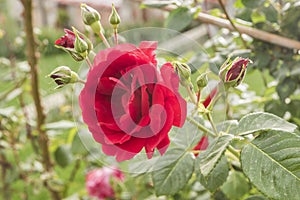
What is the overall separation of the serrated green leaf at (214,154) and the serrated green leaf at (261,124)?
1.1 inches

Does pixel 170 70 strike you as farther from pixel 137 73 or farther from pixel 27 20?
pixel 27 20

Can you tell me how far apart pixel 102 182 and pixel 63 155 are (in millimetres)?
101

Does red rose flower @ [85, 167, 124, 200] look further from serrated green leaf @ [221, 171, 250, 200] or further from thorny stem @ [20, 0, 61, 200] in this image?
serrated green leaf @ [221, 171, 250, 200]

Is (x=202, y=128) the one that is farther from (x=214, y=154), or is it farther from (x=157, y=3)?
(x=157, y=3)

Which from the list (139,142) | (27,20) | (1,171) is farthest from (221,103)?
(1,171)

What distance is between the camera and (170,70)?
402 mm

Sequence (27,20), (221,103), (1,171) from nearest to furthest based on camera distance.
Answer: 1. (221,103)
2. (27,20)
3. (1,171)

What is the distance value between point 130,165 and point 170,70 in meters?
0.17

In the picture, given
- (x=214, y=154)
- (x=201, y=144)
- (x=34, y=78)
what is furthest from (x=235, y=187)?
(x=34, y=78)

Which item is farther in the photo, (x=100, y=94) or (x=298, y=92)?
(x=298, y=92)

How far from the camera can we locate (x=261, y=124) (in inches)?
18.1

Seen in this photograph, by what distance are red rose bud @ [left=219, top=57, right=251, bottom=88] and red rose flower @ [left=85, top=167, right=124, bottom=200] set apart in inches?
28.4

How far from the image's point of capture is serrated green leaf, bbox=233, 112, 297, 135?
1.49 ft

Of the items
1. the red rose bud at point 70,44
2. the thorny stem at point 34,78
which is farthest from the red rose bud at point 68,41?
the thorny stem at point 34,78
